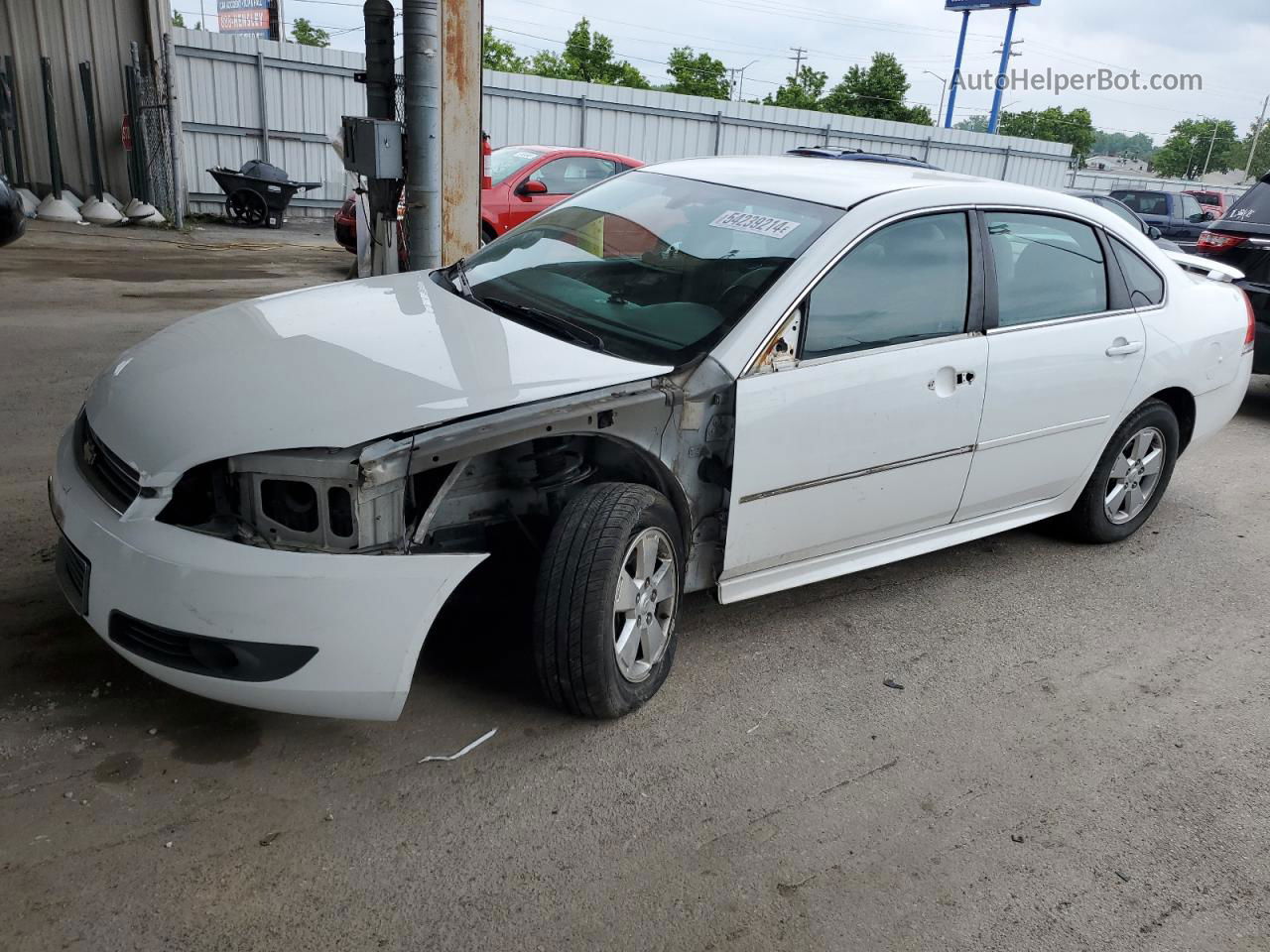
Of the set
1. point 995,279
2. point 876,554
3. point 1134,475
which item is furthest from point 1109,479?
point 876,554

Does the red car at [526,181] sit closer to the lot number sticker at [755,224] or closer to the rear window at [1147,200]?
the lot number sticker at [755,224]

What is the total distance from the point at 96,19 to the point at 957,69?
4026 cm

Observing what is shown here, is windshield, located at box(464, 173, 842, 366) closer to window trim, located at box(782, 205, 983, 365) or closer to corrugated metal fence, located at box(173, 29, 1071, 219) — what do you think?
window trim, located at box(782, 205, 983, 365)

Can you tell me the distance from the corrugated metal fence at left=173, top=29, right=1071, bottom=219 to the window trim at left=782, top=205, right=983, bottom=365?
12447 millimetres

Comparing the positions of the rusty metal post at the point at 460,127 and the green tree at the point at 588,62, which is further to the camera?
the green tree at the point at 588,62

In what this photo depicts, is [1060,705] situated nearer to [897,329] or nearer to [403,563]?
[897,329]

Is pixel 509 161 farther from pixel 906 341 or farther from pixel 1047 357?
pixel 906 341

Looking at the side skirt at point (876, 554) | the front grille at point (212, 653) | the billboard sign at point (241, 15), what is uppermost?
the billboard sign at point (241, 15)

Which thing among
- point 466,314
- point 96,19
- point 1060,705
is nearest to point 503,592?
point 466,314

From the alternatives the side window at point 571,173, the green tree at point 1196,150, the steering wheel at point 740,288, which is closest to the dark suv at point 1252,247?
the steering wheel at point 740,288

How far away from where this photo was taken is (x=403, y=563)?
8.17 feet

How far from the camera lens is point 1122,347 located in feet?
13.6

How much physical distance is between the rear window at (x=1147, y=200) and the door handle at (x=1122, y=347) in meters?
15.9

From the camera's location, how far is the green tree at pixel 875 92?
50.8 metres
